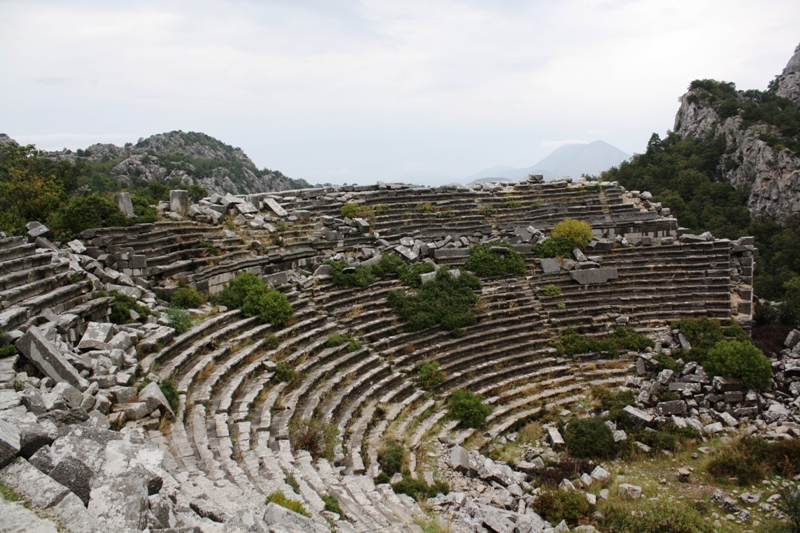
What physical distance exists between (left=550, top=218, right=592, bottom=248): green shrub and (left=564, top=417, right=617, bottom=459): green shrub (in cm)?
815

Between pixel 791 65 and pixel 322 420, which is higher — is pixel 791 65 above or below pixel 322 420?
above

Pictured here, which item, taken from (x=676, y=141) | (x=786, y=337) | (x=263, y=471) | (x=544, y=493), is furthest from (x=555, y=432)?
(x=676, y=141)

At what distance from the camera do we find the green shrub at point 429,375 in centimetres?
1211

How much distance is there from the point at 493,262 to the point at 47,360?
1257 cm

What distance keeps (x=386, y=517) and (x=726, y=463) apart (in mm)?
7507

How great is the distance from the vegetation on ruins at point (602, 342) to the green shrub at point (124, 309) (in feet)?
34.4

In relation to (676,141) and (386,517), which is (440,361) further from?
(676,141)

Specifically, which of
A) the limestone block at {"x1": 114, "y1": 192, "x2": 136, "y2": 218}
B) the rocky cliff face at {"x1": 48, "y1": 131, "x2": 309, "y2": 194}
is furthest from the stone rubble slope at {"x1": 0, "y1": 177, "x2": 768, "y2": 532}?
the rocky cliff face at {"x1": 48, "y1": 131, "x2": 309, "y2": 194}

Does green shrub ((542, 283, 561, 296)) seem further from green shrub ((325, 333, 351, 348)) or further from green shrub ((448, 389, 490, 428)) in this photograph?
green shrub ((325, 333, 351, 348))

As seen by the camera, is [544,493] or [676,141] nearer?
[544,493]

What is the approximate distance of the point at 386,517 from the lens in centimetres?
688

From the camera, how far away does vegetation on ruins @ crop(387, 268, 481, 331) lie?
14000 millimetres

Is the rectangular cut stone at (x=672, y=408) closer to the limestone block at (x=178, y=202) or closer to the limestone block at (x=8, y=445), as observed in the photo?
the limestone block at (x=8, y=445)

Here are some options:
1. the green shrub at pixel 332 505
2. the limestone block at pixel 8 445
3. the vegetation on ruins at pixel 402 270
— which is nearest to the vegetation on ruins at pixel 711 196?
the vegetation on ruins at pixel 402 270
